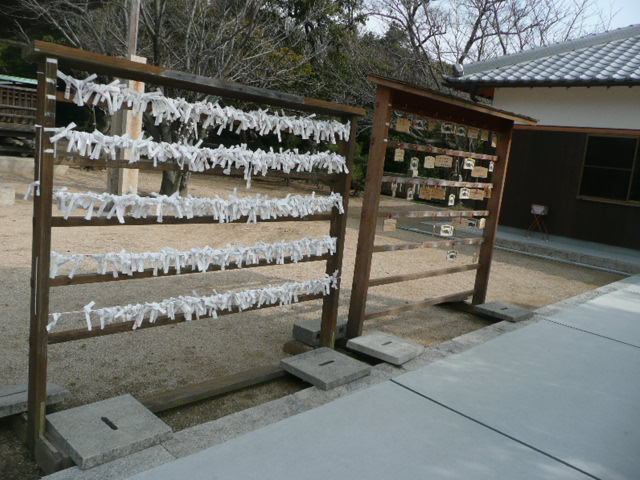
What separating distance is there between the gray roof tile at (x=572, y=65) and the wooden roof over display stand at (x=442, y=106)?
168 inches

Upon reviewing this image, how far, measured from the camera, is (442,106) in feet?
15.3

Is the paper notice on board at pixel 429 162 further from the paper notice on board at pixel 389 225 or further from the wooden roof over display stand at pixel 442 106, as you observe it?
the paper notice on board at pixel 389 225

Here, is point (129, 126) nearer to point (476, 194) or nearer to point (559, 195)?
point (476, 194)

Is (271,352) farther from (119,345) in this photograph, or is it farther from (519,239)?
(519,239)

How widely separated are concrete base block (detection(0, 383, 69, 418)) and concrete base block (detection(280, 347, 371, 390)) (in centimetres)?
138

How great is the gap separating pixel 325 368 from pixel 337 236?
1006mm

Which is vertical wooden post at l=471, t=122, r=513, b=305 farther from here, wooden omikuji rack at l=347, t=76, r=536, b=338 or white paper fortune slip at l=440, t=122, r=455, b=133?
white paper fortune slip at l=440, t=122, r=455, b=133

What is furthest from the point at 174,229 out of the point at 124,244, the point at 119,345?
the point at 119,345

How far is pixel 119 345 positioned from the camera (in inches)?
164

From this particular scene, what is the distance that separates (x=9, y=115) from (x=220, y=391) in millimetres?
12659

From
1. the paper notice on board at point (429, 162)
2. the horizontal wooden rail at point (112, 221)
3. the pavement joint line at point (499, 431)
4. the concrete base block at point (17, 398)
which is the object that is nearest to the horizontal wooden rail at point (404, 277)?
the paper notice on board at point (429, 162)

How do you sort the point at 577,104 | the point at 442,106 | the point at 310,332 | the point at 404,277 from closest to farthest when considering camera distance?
the point at 310,332, the point at 442,106, the point at 404,277, the point at 577,104

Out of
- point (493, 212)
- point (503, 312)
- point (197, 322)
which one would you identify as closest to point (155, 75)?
point (197, 322)

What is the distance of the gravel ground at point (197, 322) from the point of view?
11.6ft
